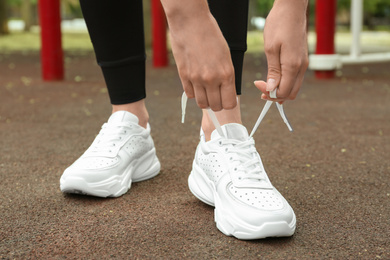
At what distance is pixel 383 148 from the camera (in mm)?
1379

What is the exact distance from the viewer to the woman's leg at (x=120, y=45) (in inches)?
41.1

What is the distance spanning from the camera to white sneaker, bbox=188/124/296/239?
776 millimetres

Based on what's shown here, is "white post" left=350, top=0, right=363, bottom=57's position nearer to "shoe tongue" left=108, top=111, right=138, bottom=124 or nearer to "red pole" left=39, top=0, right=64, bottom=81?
"red pole" left=39, top=0, right=64, bottom=81

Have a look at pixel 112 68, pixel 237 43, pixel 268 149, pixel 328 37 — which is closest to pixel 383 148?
pixel 268 149

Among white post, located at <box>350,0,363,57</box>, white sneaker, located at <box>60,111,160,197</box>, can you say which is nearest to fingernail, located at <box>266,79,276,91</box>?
white sneaker, located at <box>60,111,160,197</box>

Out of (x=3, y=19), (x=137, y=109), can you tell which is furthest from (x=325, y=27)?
(x=3, y=19)

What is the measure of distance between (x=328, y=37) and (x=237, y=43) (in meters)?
2.06

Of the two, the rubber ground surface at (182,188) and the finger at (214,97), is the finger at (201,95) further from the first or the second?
the rubber ground surface at (182,188)

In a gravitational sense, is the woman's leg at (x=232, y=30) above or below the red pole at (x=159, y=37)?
above

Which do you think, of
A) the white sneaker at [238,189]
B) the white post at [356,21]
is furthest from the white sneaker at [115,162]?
the white post at [356,21]

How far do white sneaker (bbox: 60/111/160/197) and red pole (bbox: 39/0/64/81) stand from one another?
185 centimetres

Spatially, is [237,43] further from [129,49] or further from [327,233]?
[327,233]

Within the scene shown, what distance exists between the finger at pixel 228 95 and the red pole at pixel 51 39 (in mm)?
2313

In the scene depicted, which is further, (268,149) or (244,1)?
(268,149)
